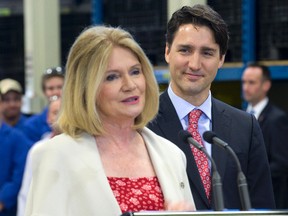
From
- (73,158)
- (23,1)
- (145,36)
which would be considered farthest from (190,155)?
(23,1)

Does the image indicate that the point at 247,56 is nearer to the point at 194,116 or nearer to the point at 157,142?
the point at 194,116

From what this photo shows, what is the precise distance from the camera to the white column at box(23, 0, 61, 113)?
12.2 meters

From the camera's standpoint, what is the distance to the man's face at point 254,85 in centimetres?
Answer: 877

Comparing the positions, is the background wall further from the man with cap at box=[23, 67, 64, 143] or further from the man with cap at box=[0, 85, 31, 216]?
the man with cap at box=[0, 85, 31, 216]

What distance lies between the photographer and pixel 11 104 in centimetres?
962

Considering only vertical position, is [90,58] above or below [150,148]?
above

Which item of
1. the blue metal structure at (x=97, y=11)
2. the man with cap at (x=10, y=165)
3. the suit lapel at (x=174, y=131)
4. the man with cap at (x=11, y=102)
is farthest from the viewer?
the blue metal structure at (x=97, y=11)

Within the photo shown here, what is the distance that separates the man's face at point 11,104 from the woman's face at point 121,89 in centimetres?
600

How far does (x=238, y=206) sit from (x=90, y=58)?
108cm

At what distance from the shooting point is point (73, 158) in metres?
3.53

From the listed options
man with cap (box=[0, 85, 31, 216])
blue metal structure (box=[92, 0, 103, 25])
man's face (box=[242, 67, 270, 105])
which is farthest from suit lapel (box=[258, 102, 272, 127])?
Answer: blue metal structure (box=[92, 0, 103, 25])

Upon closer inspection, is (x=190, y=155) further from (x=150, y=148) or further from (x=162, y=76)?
(x=162, y=76)

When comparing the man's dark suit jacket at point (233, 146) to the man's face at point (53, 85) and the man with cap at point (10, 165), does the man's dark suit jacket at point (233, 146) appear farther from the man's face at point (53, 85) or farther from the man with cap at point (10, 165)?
the man's face at point (53, 85)

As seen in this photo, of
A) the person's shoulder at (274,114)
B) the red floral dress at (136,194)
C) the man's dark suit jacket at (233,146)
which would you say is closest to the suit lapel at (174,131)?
the man's dark suit jacket at (233,146)
